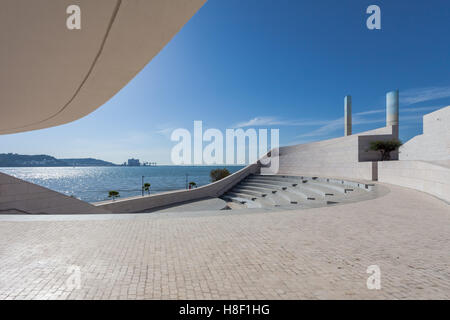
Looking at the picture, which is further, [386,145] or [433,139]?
[433,139]

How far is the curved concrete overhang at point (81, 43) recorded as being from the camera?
10.5 ft

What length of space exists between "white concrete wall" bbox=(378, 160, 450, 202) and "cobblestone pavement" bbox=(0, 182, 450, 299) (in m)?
3.05

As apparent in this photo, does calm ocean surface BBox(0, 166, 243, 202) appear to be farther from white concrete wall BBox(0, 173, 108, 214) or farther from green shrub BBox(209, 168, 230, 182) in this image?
green shrub BBox(209, 168, 230, 182)

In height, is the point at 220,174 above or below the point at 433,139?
below

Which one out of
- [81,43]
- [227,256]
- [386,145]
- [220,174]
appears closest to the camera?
[227,256]

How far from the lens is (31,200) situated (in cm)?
984

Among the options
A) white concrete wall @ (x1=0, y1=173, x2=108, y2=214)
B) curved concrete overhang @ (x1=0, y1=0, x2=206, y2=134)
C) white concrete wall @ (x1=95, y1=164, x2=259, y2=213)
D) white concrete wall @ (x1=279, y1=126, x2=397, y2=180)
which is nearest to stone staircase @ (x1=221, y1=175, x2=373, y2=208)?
white concrete wall @ (x1=95, y1=164, x2=259, y2=213)

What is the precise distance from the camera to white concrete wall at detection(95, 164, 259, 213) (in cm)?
1305

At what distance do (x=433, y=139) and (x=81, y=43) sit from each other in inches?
862

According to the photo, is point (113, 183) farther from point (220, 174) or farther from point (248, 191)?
point (248, 191)

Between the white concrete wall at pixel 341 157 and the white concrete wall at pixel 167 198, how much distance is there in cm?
654

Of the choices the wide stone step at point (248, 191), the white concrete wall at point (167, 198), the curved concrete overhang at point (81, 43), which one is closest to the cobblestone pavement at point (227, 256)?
the curved concrete overhang at point (81, 43)

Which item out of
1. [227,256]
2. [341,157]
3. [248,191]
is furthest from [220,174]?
[227,256]
